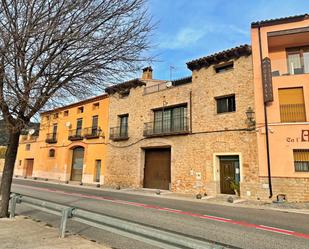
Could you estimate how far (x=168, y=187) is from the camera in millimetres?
19188

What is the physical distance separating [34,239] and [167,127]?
618 inches

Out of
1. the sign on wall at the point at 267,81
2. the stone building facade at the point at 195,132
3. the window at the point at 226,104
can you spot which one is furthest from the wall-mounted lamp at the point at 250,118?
the window at the point at 226,104

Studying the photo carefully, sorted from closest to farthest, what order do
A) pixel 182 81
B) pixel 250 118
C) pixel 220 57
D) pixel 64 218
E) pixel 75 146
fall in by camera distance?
pixel 64 218
pixel 250 118
pixel 220 57
pixel 182 81
pixel 75 146

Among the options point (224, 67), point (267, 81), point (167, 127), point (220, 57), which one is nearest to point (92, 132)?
point (167, 127)

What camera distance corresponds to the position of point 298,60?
1591cm

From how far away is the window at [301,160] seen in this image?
529 inches

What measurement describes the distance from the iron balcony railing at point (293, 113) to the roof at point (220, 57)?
4212 millimetres

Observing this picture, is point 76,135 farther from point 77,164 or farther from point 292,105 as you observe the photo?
point 292,105

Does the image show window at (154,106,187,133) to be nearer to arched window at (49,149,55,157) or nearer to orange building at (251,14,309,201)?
orange building at (251,14,309,201)

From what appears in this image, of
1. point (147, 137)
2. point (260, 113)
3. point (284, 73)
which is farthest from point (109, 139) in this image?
point (284, 73)

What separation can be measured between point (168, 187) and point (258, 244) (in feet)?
45.5

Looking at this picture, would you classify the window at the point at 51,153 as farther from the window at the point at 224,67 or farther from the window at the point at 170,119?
the window at the point at 224,67

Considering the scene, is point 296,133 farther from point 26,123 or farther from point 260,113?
point 26,123

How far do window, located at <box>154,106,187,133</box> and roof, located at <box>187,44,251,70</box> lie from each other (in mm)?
3262
